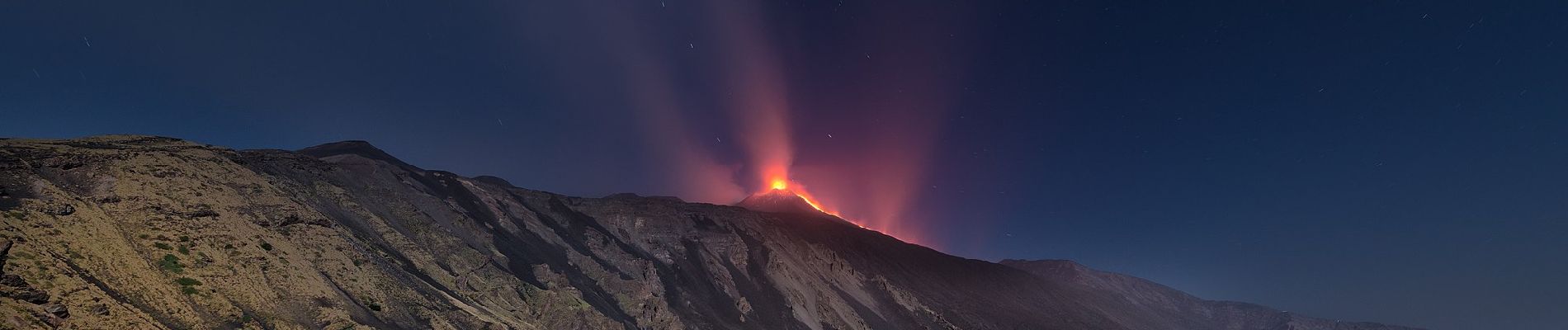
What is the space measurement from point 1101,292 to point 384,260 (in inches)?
7809

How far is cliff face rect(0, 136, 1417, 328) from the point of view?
2333 centimetres

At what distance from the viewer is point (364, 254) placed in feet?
120

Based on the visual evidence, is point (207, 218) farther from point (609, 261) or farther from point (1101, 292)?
point (1101, 292)

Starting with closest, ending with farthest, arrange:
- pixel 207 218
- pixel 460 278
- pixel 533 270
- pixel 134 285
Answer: pixel 134 285 < pixel 207 218 < pixel 460 278 < pixel 533 270

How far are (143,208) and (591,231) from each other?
4761 centimetres

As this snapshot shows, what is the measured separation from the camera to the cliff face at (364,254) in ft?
76.5

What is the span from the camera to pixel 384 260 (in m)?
38.6

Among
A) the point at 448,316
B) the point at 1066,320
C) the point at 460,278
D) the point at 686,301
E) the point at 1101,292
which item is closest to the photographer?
the point at 448,316

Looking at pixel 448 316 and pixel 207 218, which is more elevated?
pixel 207 218

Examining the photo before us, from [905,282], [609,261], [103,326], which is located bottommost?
[103,326]

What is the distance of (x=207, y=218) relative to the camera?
30.8m

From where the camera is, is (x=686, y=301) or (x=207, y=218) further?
(x=686, y=301)

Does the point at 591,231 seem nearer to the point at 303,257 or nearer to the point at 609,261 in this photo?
the point at 609,261

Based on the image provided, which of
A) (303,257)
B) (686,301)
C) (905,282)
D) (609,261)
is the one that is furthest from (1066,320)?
(303,257)
